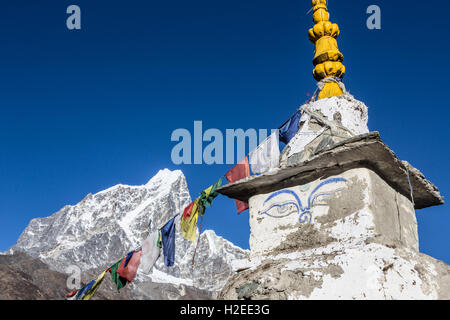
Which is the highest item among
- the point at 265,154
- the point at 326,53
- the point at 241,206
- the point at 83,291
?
the point at 326,53

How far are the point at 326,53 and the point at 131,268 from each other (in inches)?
191

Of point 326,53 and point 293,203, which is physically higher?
point 326,53

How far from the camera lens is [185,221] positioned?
7.70 metres

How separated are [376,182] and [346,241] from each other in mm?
779

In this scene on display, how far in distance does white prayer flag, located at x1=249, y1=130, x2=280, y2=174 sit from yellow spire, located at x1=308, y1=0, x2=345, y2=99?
0.91 metres

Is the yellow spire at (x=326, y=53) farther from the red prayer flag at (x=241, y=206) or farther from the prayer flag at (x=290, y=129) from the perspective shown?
the red prayer flag at (x=241, y=206)

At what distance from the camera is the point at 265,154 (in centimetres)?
691

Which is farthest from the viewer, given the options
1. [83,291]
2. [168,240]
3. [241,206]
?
[83,291]

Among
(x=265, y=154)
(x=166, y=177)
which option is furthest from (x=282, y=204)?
(x=166, y=177)

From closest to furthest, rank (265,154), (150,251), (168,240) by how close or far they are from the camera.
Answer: (265,154)
(168,240)
(150,251)

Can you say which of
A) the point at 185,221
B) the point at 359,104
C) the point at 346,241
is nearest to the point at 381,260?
the point at 346,241

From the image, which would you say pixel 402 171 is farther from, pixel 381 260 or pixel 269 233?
pixel 269 233

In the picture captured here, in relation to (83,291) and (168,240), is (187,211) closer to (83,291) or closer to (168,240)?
(168,240)

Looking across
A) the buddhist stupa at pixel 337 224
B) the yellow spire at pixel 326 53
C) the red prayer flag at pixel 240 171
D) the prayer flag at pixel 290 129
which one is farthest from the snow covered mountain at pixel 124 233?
the buddhist stupa at pixel 337 224
